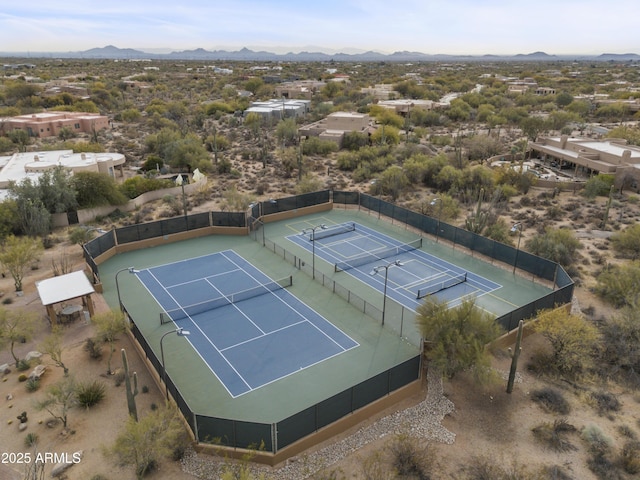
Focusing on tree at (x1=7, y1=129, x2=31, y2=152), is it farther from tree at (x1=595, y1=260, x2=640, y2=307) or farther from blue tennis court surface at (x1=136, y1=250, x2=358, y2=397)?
tree at (x1=595, y1=260, x2=640, y2=307)

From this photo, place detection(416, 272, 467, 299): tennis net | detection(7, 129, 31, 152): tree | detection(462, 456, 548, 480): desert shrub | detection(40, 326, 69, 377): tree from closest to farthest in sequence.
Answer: detection(462, 456, 548, 480): desert shrub, detection(40, 326, 69, 377): tree, detection(416, 272, 467, 299): tennis net, detection(7, 129, 31, 152): tree

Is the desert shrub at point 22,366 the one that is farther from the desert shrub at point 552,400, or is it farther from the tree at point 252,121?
the tree at point 252,121

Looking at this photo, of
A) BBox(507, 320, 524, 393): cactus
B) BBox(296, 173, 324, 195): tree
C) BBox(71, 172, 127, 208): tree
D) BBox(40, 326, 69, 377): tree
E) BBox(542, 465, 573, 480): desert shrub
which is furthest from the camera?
BBox(296, 173, 324, 195): tree

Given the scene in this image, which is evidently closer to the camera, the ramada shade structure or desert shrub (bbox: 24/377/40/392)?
desert shrub (bbox: 24/377/40/392)

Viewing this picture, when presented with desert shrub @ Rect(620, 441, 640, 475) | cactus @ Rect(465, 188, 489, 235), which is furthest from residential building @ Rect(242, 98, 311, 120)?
desert shrub @ Rect(620, 441, 640, 475)

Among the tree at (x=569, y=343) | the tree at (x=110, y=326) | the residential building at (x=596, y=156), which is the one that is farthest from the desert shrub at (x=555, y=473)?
the residential building at (x=596, y=156)

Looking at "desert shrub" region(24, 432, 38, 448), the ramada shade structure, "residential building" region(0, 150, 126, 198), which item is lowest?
"desert shrub" region(24, 432, 38, 448)

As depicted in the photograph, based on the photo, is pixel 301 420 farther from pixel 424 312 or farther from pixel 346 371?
pixel 424 312
